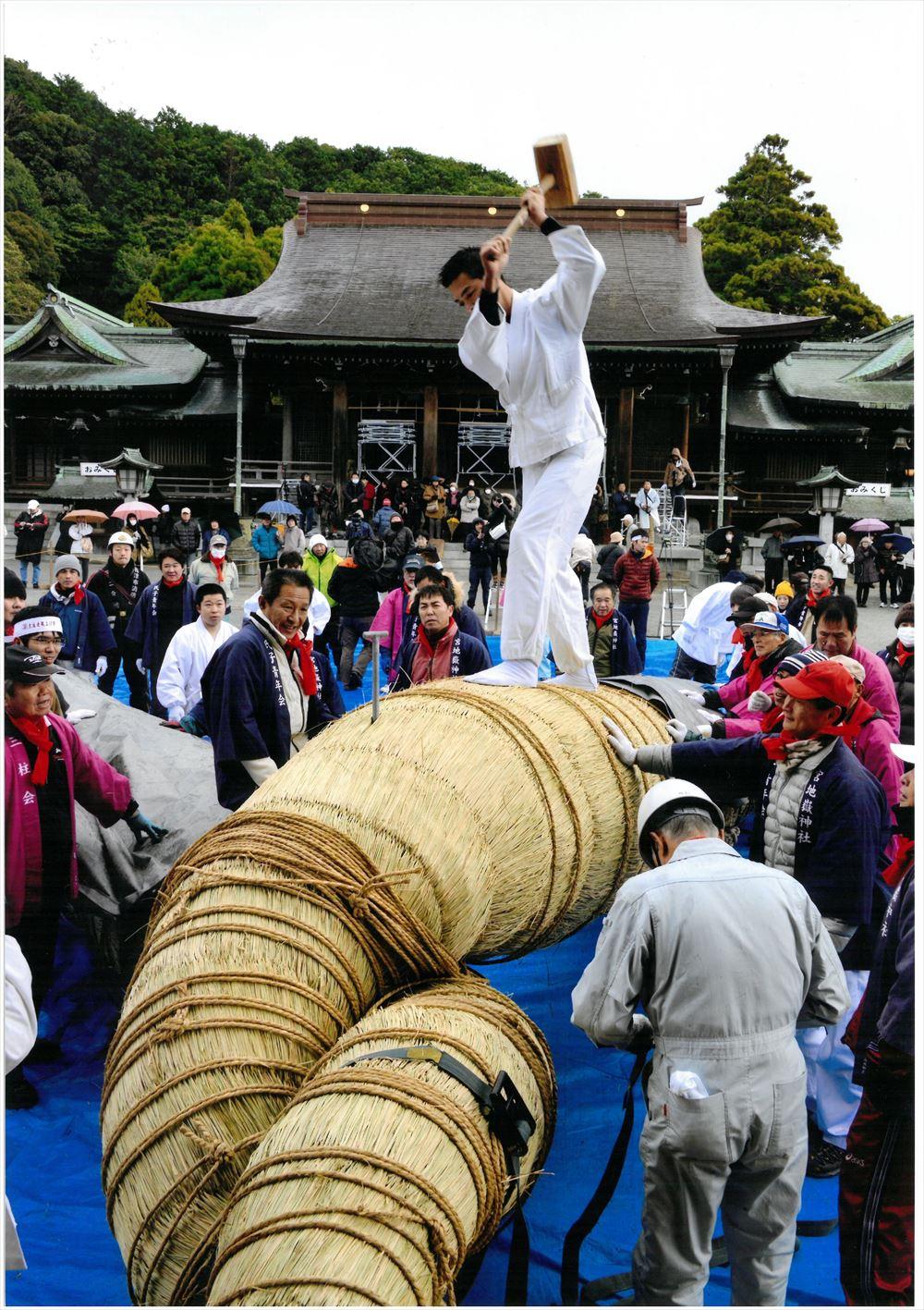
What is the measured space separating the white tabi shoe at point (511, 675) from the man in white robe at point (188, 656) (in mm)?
2867

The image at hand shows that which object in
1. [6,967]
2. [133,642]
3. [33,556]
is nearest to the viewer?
[6,967]

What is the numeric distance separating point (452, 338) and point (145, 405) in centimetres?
803

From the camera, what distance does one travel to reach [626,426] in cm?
2098

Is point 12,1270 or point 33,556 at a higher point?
point 33,556

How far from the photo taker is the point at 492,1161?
250 cm

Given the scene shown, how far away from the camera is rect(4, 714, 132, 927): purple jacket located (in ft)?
12.6

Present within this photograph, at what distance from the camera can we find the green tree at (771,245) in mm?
26125

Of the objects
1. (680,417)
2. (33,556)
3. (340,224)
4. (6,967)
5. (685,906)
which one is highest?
(340,224)

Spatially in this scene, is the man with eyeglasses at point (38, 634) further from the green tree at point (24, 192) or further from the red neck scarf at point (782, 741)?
the green tree at point (24, 192)

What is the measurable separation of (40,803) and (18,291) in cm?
2817

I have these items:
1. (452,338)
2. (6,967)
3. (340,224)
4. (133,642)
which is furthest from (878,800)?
(340,224)

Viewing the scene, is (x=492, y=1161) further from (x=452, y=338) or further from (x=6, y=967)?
(x=452, y=338)

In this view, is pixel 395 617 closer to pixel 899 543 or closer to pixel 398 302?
pixel 899 543

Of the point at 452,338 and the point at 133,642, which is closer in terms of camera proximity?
the point at 133,642
